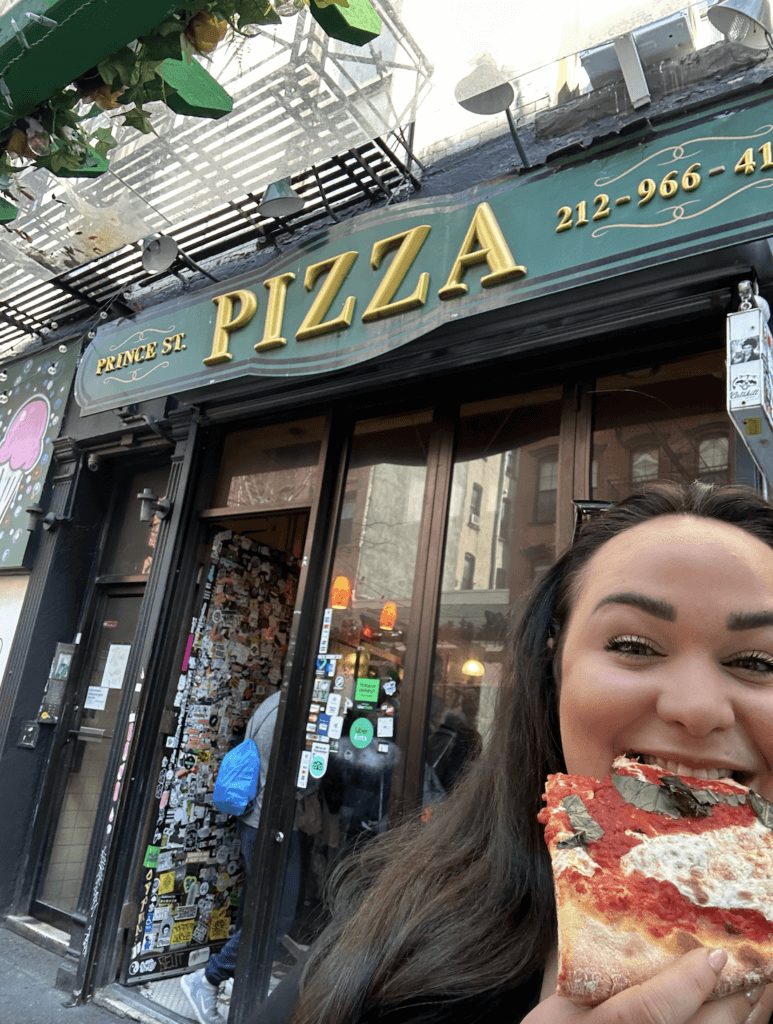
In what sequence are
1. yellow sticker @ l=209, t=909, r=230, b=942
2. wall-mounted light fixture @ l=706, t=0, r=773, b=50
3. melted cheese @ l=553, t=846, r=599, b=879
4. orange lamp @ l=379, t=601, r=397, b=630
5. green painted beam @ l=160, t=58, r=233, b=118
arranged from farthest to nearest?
yellow sticker @ l=209, t=909, r=230, b=942 < orange lamp @ l=379, t=601, r=397, b=630 < wall-mounted light fixture @ l=706, t=0, r=773, b=50 < green painted beam @ l=160, t=58, r=233, b=118 < melted cheese @ l=553, t=846, r=599, b=879

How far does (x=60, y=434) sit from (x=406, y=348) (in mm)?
4208

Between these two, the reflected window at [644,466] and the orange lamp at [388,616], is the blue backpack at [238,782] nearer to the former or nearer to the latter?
the orange lamp at [388,616]

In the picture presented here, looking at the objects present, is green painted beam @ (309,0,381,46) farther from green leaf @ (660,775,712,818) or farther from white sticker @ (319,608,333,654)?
white sticker @ (319,608,333,654)

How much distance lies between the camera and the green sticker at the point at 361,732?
3812 millimetres

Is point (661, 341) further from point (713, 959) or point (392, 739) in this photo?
point (713, 959)

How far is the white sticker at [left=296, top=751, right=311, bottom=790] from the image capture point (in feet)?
12.9

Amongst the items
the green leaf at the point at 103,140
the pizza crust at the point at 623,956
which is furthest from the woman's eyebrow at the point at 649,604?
the green leaf at the point at 103,140

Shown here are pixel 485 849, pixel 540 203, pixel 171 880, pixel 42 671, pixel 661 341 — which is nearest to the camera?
pixel 485 849

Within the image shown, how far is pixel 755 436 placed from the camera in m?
2.54

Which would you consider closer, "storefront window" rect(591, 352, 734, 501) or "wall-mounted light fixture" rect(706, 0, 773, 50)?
"wall-mounted light fixture" rect(706, 0, 773, 50)

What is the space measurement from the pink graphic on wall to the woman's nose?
6.78 m

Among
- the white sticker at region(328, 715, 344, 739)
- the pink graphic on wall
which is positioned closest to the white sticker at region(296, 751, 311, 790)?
the white sticker at region(328, 715, 344, 739)

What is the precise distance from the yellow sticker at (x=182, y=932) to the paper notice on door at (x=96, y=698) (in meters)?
1.84

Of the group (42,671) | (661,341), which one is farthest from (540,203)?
(42,671)
